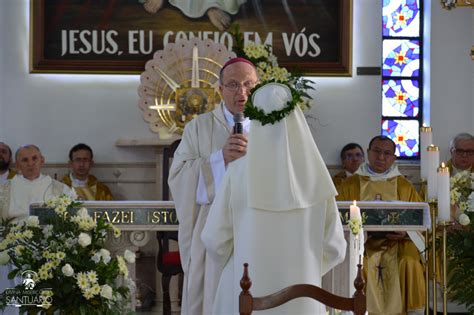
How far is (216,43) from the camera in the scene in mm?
11016

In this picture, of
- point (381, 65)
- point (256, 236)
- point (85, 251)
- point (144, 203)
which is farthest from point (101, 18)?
point (256, 236)

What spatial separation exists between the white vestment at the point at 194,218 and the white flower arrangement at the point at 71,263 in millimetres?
433

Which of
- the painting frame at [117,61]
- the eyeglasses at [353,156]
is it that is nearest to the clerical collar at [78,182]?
the painting frame at [117,61]

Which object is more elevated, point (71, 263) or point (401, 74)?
point (401, 74)

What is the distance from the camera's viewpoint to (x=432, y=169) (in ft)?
22.7

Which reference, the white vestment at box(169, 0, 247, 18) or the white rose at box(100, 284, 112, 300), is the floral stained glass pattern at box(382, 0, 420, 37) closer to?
the white vestment at box(169, 0, 247, 18)

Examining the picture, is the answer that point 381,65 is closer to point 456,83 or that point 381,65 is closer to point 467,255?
point 456,83

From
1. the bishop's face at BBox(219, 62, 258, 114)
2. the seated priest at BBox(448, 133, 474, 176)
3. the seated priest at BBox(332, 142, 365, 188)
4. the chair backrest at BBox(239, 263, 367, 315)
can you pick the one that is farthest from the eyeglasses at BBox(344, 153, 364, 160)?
the chair backrest at BBox(239, 263, 367, 315)

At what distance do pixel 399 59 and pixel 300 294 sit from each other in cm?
817

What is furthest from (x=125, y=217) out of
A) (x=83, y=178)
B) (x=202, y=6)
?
(x=202, y=6)

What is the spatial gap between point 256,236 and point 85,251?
1625mm

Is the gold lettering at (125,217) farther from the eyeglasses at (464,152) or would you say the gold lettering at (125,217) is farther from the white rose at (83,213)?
the eyeglasses at (464,152)

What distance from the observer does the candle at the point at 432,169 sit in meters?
6.81

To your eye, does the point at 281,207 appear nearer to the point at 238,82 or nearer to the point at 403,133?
the point at 238,82
